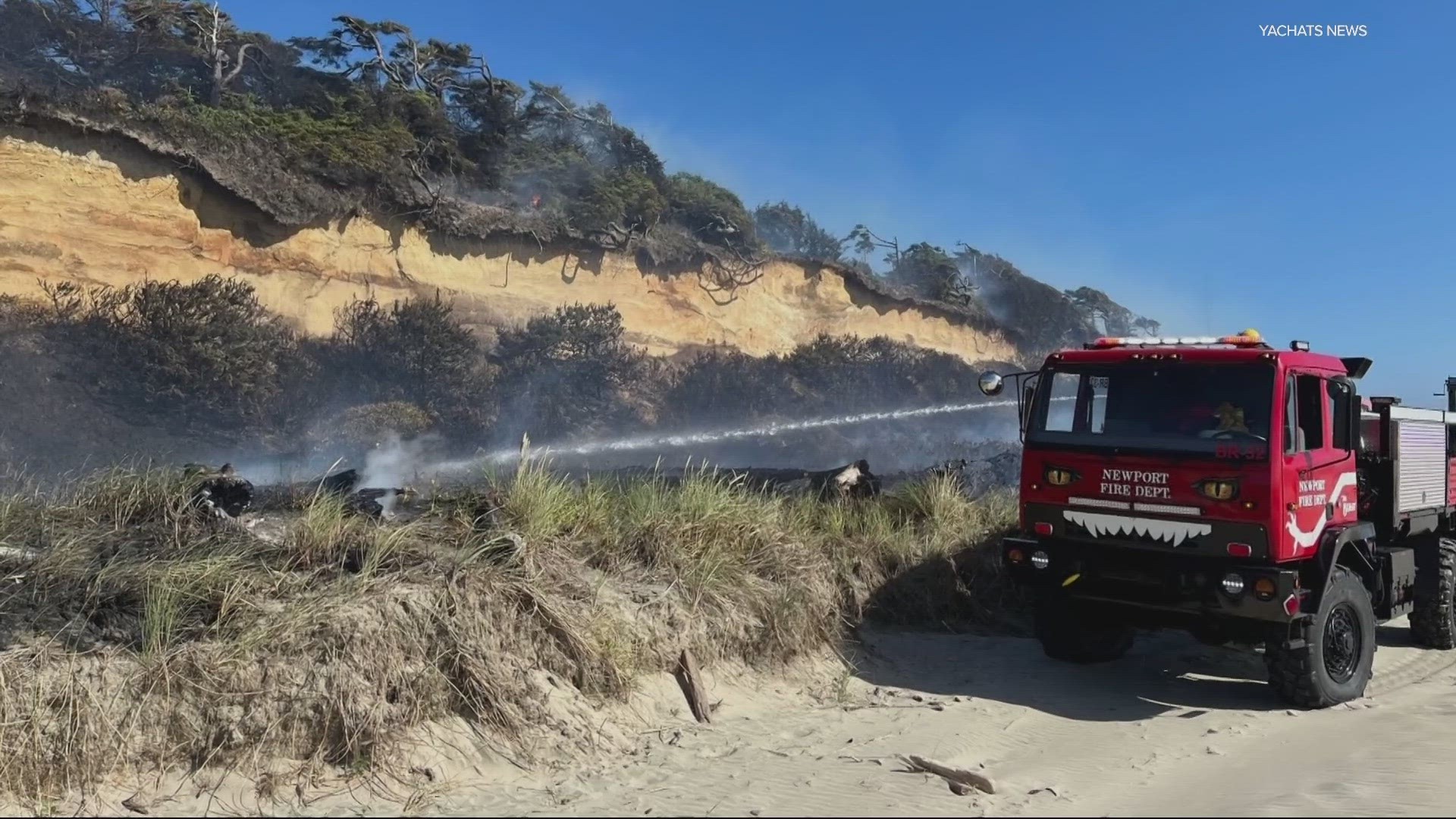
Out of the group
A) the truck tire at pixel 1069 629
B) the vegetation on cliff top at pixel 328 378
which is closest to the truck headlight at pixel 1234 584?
the truck tire at pixel 1069 629

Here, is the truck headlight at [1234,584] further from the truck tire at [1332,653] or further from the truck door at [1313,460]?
the truck tire at [1332,653]

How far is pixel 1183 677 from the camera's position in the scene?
7656mm

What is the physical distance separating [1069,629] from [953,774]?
10.4ft

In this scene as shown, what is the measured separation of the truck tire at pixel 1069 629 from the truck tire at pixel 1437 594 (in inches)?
128

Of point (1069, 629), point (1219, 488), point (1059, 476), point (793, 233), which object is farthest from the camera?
point (793, 233)

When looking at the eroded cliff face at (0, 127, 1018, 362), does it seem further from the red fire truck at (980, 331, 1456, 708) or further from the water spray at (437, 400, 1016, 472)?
the red fire truck at (980, 331, 1456, 708)

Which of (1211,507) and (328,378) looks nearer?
(1211,507)

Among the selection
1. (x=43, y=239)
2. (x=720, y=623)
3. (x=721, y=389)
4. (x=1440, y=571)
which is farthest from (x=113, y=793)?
(x=721, y=389)

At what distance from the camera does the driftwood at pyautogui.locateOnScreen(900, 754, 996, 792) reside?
16.0 ft

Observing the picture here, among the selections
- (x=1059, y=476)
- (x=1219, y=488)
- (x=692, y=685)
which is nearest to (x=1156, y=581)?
(x=1219, y=488)

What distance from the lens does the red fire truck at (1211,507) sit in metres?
6.22

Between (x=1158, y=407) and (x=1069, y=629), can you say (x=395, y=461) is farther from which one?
(x=1158, y=407)

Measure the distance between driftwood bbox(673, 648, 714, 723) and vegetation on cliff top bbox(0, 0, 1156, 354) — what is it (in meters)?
15.5

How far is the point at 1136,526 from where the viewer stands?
656cm
